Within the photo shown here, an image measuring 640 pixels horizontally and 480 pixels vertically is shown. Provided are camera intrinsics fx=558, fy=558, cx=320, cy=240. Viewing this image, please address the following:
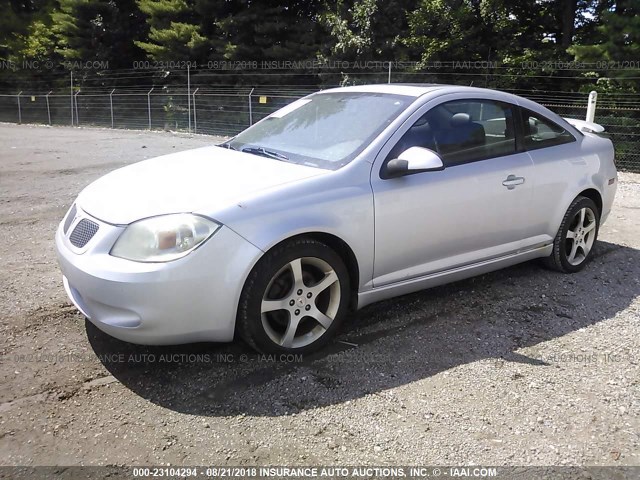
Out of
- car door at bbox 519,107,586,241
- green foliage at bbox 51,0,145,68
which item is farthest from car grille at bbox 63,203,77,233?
green foliage at bbox 51,0,145,68

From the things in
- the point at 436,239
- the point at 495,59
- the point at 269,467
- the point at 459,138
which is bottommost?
the point at 269,467

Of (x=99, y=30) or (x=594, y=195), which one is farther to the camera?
(x=99, y=30)

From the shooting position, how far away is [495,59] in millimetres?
16453

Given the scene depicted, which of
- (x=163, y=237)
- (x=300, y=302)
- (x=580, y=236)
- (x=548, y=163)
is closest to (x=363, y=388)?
(x=300, y=302)

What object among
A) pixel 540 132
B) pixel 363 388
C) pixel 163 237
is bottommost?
pixel 363 388

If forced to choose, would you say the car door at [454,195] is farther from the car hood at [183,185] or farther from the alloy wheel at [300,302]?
the car hood at [183,185]

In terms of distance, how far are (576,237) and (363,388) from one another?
9.26ft

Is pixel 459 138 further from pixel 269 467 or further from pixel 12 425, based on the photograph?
pixel 12 425

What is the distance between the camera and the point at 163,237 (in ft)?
9.48

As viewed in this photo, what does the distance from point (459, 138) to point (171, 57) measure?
2438 cm

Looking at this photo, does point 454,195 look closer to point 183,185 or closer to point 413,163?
point 413,163

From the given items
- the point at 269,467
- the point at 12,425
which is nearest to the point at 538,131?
the point at 269,467

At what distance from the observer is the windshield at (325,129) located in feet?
11.9

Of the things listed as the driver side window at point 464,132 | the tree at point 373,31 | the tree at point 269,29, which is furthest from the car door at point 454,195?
the tree at point 269,29
